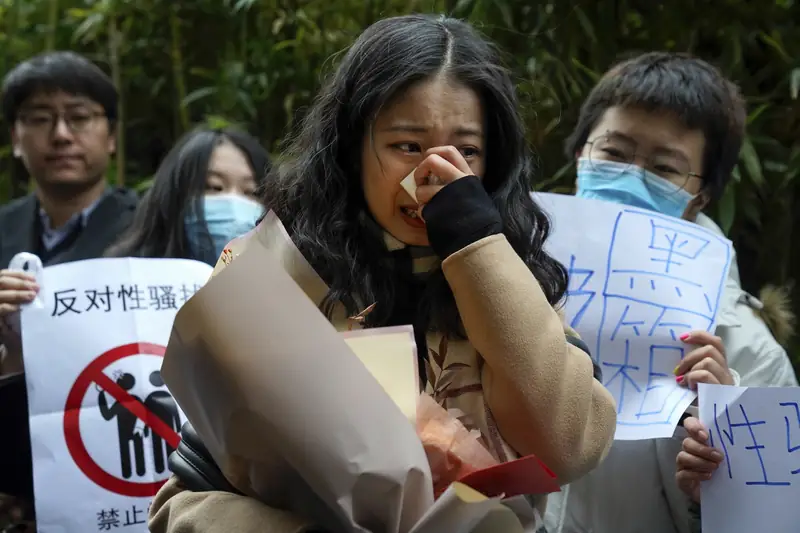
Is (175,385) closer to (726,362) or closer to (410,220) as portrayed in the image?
(410,220)

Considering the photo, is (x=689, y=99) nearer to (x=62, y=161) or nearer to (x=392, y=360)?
(x=392, y=360)

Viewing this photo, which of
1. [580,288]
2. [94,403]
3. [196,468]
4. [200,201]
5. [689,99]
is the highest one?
[689,99]

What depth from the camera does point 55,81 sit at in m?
2.72

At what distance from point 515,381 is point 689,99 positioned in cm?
104

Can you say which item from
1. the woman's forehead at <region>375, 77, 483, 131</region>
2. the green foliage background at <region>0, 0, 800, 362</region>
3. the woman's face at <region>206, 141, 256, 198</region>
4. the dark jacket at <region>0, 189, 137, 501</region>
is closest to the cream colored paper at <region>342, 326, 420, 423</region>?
the woman's forehead at <region>375, 77, 483, 131</region>

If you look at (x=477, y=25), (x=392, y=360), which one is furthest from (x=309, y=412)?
(x=477, y=25)

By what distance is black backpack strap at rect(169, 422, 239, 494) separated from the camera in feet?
3.80

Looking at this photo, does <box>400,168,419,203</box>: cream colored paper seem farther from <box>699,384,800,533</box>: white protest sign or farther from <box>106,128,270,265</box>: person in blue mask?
<box>106,128,270,265</box>: person in blue mask

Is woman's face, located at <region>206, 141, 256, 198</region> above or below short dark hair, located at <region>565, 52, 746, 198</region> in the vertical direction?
below

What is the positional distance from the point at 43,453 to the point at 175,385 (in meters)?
1.06

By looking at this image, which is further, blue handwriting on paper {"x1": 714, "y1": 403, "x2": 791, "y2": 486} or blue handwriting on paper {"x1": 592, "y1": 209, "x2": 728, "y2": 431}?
blue handwriting on paper {"x1": 592, "y1": 209, "x2": 728, "y2": 431}

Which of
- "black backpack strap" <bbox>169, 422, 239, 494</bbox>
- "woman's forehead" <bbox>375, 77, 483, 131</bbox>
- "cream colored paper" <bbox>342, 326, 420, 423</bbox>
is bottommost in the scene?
"black backpack strap" <bbox>169, 422, 239, 494</bbox>

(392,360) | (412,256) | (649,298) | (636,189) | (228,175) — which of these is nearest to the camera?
(392,360)

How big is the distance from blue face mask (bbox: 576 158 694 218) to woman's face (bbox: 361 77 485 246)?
2.26 feet
